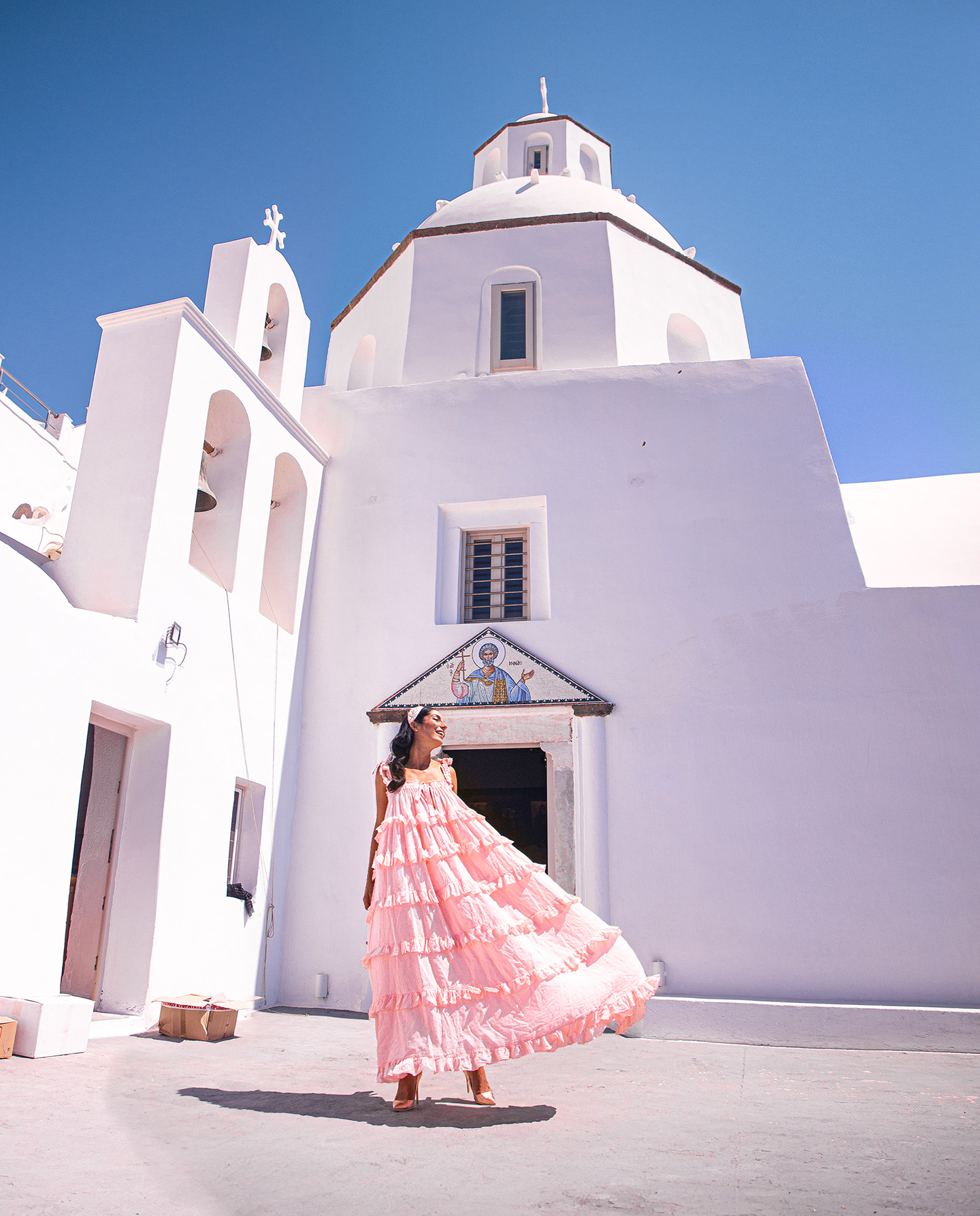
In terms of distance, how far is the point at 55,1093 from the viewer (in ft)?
12.2

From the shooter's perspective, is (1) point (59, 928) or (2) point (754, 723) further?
(2) point (754, 723)

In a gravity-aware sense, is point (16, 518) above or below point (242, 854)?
above

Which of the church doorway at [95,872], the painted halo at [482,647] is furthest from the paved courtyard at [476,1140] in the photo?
the painted halo at [482,647]

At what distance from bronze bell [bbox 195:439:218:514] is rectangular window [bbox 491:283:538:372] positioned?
12.8 feet

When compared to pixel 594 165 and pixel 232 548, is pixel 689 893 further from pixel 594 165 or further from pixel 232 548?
pixel 594 165

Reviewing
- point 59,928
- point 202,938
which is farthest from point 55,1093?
point 202,938

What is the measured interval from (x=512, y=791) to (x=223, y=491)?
741 centimetres

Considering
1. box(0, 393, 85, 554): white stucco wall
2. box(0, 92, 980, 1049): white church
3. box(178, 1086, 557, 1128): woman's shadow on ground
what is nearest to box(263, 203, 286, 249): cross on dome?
box(0, 92, 980, 1049): white church

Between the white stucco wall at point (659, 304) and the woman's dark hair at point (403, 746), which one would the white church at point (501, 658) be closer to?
the white stucco wall at point (659, 304)

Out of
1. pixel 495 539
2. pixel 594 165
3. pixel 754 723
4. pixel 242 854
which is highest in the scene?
pixel 594 165

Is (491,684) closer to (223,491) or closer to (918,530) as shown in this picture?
(223,491)

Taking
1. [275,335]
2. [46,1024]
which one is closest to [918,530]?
[275,335]

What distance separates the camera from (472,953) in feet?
12.3

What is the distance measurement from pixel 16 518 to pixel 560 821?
838cm
